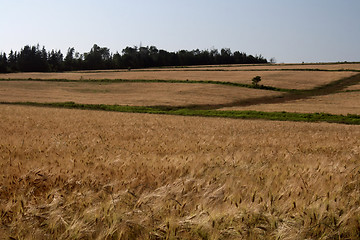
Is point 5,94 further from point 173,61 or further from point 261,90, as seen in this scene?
point 173,61

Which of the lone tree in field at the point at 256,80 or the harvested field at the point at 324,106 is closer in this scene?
the harvested field at the point at 324,106

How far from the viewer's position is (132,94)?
52.2m

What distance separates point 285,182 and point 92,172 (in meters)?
2.19

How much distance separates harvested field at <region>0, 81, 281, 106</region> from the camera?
141 ft

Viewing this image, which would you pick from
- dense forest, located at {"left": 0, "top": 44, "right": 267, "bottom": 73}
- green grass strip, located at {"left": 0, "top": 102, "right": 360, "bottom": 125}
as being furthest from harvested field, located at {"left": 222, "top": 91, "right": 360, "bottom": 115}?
dense forest, located at {"left": 0, "top": 44, "right": 267, "bottom": 73}

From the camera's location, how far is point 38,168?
409cm

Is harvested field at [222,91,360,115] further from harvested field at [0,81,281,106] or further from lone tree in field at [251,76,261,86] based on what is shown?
lone tree in field at [251,76,261,86]

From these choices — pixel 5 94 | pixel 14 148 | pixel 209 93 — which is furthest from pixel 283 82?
pixel 14 148

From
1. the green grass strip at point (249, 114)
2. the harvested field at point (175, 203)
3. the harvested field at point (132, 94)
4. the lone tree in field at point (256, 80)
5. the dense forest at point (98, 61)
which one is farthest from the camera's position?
the dense forest at point (98, 61)

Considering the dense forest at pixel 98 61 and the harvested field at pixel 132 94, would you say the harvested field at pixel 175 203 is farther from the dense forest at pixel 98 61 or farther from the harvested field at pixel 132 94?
the dense forest at pixel 98 61

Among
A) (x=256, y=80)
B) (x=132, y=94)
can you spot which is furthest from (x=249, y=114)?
(x=256, y=80)

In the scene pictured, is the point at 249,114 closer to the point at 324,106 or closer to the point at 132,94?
the point at 324,106

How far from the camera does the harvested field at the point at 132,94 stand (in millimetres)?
43125

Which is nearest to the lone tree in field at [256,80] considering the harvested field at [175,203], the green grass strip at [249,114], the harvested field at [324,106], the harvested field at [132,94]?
the harvested field at [132,94]
